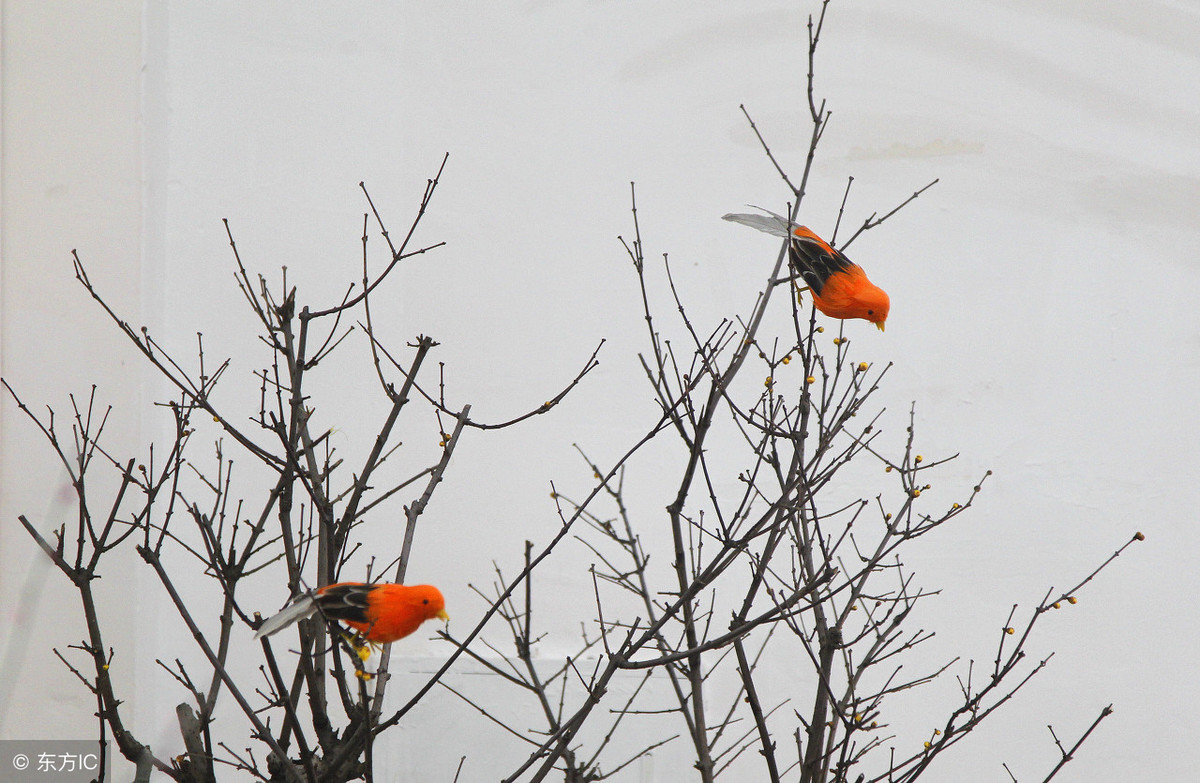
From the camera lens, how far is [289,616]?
772 millimetres

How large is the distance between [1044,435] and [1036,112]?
0.75 metres

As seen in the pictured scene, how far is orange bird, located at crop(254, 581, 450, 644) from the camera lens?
2.54ft

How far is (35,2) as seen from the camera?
2.07m

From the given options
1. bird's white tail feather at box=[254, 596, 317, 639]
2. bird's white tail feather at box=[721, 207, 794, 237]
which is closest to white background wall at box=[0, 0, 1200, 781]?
bird's white tail feather at box=[721, 207, 794, 237]

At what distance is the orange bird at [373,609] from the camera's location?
0.77 metres

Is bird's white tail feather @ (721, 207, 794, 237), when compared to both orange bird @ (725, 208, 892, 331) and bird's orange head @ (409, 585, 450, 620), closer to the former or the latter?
orange bird @ (725, 208, 892, 331)

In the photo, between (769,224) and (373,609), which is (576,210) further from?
(373,609)

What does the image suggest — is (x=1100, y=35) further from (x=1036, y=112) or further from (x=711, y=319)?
(x=711, y=319)

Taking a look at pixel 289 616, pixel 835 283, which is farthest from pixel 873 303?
pixel 289 616

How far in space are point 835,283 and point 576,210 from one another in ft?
3.64

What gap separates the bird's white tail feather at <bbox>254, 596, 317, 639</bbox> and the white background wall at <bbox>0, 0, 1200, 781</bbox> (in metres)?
1.23

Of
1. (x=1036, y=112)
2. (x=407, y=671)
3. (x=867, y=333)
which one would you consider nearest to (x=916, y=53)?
(x=1036, y=112)

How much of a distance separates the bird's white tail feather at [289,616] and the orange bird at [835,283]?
0.63 metres

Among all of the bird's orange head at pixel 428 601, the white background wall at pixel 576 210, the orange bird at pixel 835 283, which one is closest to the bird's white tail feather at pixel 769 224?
the orange bird at pixel 835 283
